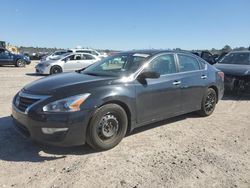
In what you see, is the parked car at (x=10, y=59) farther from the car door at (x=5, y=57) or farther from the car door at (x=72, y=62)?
the car door at (x=72, y=62)

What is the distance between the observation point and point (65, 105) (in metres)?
4.18

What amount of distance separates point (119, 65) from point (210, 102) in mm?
2555

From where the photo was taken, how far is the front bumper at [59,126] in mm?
4117

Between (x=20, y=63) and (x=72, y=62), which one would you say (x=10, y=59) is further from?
(x=72, y=62)

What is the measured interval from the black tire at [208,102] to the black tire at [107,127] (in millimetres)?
2566

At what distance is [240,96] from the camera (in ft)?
32.2

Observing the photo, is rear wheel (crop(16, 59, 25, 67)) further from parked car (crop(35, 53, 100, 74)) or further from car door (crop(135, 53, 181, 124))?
car door (crop(135, 53, 181, 124))

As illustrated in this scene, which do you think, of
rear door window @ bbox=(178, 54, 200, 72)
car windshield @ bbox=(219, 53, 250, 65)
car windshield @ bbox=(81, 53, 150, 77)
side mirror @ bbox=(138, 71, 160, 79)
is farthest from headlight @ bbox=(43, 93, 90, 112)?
car windshield @ bbox=(219, 53, 250, 65)

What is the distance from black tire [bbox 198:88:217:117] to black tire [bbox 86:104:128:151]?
2.57 meters

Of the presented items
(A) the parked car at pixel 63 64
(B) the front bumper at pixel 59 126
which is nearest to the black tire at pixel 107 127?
(B) the front bumper at pixel 59 126

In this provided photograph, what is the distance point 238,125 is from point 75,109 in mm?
3772

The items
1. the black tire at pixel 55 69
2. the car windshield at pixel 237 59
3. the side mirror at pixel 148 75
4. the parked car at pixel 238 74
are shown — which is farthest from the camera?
the black tire at pixel 55 69

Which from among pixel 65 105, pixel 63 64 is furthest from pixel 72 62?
pixel 65 105

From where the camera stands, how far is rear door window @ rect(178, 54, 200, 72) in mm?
6078
